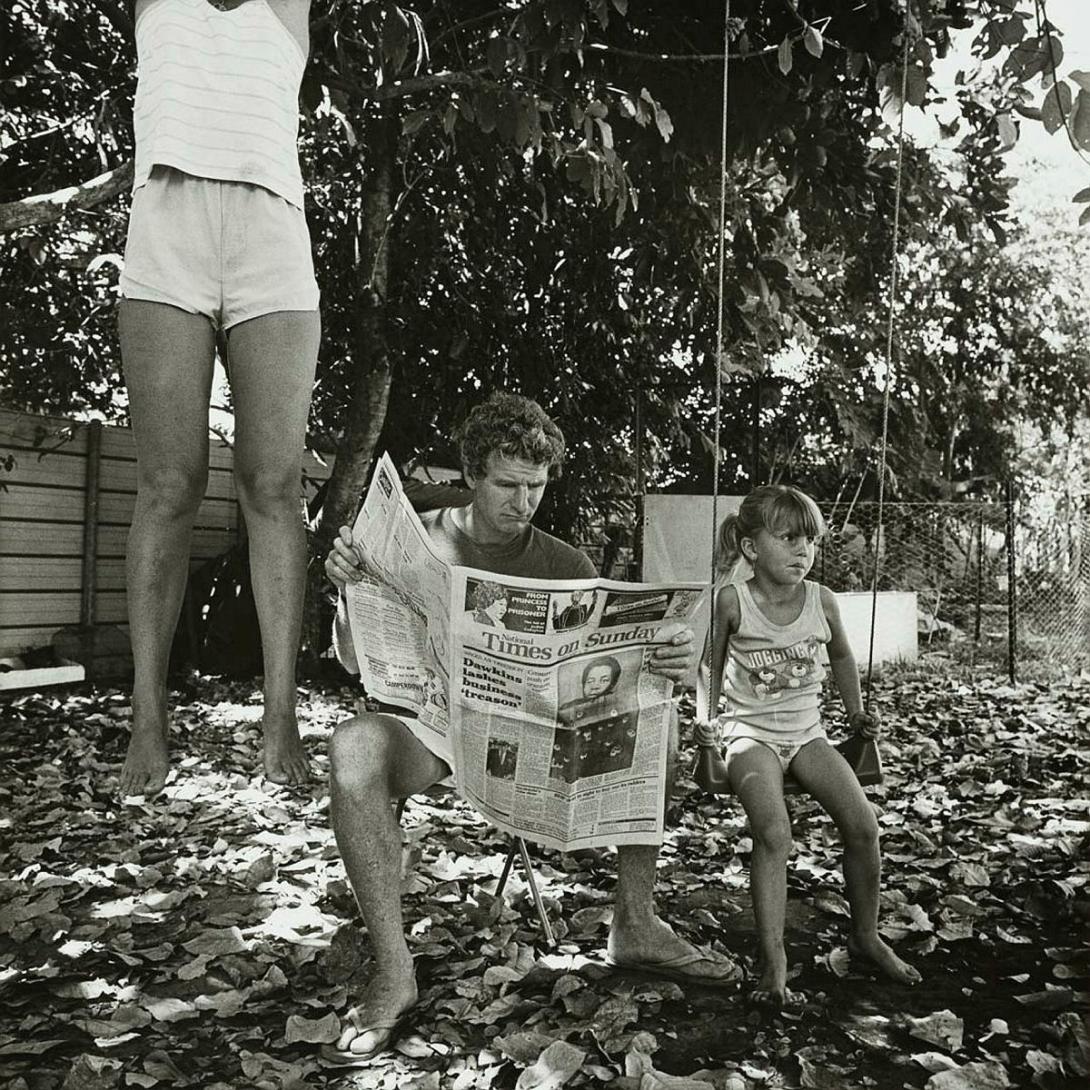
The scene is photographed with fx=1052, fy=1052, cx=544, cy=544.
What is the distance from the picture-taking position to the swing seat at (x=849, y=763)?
2.08 meters

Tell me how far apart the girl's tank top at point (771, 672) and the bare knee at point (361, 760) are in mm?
746

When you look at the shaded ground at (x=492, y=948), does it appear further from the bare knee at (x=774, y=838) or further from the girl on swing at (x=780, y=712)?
the bare knee at (x=774, y=838)

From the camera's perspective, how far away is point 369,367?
16.4ft

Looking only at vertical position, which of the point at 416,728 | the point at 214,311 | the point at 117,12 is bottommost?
the point at 416,728

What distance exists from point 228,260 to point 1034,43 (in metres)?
1.48

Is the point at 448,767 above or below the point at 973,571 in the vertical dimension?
below

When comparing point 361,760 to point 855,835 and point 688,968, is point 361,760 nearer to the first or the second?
point 688,968

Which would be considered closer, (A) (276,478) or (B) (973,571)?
(A) (276,478)

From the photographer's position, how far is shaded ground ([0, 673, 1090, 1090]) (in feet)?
6.27

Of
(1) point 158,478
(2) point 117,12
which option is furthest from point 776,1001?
(2) point 117,12

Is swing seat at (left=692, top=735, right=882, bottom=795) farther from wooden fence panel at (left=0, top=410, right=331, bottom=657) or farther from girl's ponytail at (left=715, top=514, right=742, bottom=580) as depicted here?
wooden fence panel at (left=0, top=410, right=331, bottom=657)

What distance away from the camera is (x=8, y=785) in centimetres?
390

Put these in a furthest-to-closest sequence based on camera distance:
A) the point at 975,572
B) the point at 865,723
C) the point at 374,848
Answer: the point at 975,572 → the point at 865,723 → the point at 374,848

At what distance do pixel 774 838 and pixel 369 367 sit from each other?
3.45 meters
